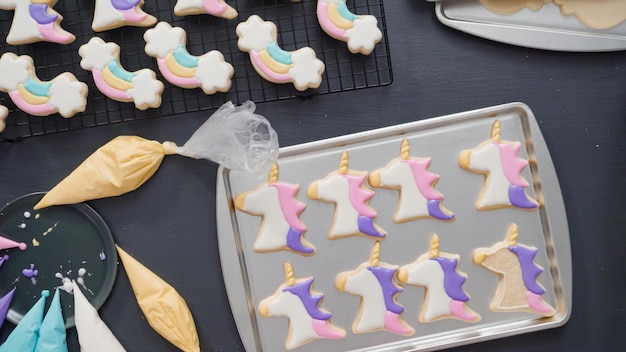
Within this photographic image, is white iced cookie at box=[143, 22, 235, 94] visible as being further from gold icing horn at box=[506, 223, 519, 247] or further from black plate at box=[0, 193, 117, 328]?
gold icing horn at box=[506, 223, 519, 247]

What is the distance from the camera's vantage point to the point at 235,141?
1.17 meters

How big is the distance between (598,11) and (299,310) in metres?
0.85

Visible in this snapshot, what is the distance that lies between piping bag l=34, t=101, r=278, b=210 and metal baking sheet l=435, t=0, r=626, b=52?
44 cm

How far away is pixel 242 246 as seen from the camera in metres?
1.22

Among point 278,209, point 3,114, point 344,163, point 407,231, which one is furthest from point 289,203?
point 3,114

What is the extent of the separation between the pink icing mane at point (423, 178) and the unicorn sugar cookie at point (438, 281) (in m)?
0.09

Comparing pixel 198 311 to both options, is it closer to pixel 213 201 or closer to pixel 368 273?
pixel 213 201

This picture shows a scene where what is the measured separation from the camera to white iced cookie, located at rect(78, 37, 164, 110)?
3.86ft

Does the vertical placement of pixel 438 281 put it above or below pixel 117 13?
below

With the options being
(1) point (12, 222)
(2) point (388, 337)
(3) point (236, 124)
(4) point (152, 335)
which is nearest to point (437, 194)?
(2) point (388, 337)

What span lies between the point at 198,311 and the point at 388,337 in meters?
0.40

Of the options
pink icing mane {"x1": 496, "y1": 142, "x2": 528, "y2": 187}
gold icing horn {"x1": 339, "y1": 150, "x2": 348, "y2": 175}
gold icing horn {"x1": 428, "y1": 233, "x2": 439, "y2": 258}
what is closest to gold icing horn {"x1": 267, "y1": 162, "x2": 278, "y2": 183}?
gold icing horn {"x1": 339, "y1": 150, "x2": 348, "y2": 175}

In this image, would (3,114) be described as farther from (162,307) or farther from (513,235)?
(513,235)

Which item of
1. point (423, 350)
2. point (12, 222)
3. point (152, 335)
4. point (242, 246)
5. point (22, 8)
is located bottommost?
point (423, 350)
